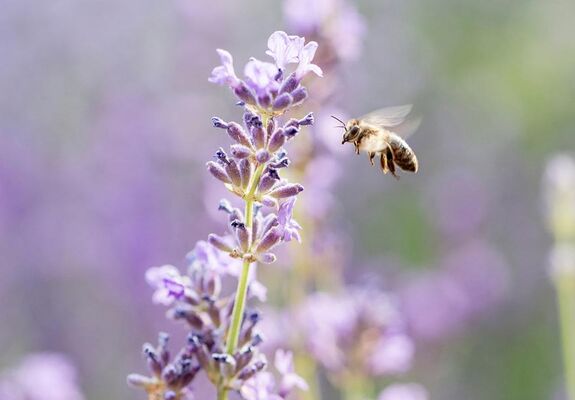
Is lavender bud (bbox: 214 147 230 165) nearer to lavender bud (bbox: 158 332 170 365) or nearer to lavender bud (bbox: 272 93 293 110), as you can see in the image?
lavender bud (bbox: 272 93 293 110)

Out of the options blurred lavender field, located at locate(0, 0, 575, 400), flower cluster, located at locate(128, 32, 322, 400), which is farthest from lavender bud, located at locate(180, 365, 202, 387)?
blurred lavender field, located at locate(0, 0, 575, 400)

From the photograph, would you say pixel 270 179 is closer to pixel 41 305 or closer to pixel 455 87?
pixel 41 305

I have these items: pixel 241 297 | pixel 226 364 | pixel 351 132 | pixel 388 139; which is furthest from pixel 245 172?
pixel 388 139

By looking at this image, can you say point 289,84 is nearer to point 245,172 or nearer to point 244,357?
point 245,172

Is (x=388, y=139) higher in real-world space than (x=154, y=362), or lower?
higher

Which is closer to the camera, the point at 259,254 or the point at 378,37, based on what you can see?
the point at 259,254

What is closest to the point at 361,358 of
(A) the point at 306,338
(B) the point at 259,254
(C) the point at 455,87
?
(A) the point at 306,338
